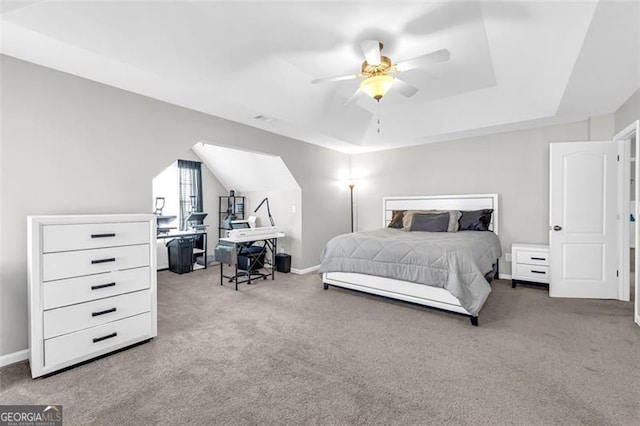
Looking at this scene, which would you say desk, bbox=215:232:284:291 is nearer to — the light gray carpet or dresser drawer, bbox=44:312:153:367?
the light gray carpet

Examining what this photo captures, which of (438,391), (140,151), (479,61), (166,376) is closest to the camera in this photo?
(438,391)

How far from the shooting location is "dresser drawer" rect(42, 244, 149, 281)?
81.7 inches

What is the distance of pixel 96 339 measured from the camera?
2.26 m

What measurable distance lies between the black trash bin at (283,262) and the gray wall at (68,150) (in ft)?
7.37

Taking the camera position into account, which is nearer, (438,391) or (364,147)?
(438,391)

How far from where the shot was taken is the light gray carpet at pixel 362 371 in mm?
1681

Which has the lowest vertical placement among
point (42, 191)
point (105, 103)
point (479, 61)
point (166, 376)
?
point (166, 376)

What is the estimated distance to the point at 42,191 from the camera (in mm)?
2404

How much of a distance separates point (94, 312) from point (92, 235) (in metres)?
0.61

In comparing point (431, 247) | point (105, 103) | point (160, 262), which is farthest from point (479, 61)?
point (160, 262)

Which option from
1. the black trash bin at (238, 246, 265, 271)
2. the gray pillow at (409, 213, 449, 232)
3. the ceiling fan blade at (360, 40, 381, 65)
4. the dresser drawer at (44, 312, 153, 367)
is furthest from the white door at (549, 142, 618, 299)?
the dresser drawer at (44, 312, 153, 367)

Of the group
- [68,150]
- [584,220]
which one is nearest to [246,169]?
[68,150]

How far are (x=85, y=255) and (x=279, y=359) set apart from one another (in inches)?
→ 67.3

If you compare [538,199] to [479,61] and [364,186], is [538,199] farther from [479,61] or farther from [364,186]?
[364,186]
